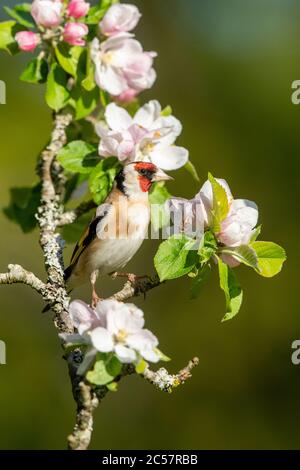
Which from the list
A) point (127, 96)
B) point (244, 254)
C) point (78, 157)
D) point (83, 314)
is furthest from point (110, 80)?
point (83, 314)

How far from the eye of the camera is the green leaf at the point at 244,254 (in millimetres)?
2158

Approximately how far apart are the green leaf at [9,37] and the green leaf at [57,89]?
6.1 inches

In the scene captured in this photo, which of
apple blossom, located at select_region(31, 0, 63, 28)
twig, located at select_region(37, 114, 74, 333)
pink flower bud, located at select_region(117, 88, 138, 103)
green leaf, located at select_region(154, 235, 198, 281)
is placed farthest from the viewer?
pink flower bud, located at select_region(117, 88, 138, 103)

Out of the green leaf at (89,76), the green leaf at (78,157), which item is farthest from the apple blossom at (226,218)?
the green leaf at (89,76)

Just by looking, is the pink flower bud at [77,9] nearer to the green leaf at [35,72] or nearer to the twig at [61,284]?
the green leaf at [35,72]

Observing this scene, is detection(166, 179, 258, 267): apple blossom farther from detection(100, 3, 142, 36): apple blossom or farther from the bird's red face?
detection(100, 3, 142, 36): apple blossom

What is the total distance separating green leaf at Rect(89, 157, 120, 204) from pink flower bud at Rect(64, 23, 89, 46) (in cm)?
38

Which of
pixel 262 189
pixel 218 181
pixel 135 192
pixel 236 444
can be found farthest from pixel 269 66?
pixel 218 181

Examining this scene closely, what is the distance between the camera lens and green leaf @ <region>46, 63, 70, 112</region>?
8.83 ft

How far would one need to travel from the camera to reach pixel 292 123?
517 cm

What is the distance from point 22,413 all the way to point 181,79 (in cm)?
252

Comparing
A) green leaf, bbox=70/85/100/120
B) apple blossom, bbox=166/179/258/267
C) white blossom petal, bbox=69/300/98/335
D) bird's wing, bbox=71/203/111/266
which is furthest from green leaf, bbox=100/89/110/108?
white blossom petal, bbox=69/300/98/335

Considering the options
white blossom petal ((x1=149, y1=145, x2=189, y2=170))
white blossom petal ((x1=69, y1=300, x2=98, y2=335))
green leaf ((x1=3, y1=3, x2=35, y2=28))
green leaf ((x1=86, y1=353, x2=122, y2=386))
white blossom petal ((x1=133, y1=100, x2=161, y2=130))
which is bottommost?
green leaf ((x1=86, y1=353, x2=122, y2=386))

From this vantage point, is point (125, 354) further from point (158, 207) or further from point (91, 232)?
point (91, 232)
